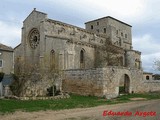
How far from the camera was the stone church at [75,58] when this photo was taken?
100 ft

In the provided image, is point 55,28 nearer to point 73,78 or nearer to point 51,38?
point 51,38

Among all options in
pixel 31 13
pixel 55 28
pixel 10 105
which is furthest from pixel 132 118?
pixel 31 13

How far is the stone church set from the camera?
30.6m

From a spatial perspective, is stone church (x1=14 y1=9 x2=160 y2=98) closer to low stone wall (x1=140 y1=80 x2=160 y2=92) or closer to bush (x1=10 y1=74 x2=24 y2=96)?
bush (x1=10 y1=74 x2=24 y2=96)

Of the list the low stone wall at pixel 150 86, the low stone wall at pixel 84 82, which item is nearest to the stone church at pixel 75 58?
the low stone wall at pixel 84 82

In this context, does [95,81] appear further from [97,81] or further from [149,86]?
[149,86]

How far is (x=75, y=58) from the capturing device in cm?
4275

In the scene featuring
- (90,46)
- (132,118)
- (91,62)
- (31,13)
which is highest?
(31,13)

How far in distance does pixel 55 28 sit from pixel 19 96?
74.0ft

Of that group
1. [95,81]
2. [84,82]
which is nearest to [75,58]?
[84,82]

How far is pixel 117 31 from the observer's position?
2511 inches

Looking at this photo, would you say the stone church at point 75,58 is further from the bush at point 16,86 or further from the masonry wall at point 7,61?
the bush at point 16,86

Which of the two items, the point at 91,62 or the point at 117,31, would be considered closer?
the point at 91,62

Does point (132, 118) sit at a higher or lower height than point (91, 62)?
lower
